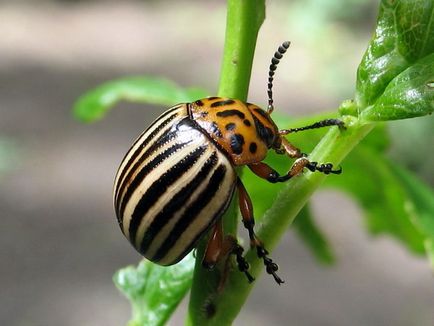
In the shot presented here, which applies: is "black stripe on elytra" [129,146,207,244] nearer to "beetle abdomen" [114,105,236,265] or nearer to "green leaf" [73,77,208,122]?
"beetle abdomen" [114,105,236,265]

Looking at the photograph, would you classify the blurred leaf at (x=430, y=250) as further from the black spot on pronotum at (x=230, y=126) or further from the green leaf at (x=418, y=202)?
the black spot on pronotum at (x=230, y=126)

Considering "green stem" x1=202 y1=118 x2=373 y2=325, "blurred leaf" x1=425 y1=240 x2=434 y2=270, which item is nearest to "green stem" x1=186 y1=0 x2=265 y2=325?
"green stem" x1=202 y1=118 x2=373 y2=325

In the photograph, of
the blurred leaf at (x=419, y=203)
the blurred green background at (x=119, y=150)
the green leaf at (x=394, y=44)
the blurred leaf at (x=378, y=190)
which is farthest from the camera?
the blurred green background at (x=119, y=150)

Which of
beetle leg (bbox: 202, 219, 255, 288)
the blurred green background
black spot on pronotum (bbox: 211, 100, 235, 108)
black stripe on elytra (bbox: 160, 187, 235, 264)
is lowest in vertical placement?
beetle leg (bbox: 202, 219, 255, 288)

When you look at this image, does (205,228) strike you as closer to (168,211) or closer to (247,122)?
(168,211)

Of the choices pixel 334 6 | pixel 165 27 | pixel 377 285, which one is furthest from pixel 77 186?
pixel 334 6

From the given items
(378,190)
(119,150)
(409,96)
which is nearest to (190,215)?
(409,96)

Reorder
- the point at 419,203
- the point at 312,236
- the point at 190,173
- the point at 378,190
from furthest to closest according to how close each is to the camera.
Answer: the point at 312,236 → the point at 378,190 → the point at 419,203 → the point at 190,173

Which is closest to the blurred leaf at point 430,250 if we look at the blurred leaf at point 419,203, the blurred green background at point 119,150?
the blurred leaf at point 419,203
